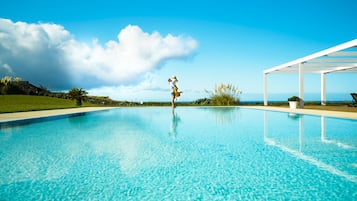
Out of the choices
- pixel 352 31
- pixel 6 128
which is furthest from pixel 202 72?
pixel 6 128

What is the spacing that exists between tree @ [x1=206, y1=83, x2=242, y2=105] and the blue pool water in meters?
11.9

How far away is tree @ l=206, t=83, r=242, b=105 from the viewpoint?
17.2 m

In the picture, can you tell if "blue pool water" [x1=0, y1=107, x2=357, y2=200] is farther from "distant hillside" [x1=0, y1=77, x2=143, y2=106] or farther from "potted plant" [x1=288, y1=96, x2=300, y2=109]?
"distant hillside" [x1=0, y1=77, x2=143, y2=106]

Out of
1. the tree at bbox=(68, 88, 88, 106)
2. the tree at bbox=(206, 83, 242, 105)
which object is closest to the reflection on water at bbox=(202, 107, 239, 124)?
the tree at bbox=(206, 83, 242, 105)

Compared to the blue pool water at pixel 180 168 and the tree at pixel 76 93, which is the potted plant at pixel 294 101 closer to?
the blue pool water at pixel 180 168

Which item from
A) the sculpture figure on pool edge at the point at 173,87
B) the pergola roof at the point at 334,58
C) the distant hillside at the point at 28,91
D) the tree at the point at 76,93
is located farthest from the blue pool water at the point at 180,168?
the distant hillside at the point at 28,91

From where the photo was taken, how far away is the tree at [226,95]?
1717 centimetres

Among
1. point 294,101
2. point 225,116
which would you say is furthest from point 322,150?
point 294,101

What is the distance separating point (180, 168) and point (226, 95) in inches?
576

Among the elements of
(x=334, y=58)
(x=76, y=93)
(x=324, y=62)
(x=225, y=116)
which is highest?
(x=334, y=58)

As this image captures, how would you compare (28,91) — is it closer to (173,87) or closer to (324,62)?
(173,87)

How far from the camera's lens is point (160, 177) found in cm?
280

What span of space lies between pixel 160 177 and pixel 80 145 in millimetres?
2449

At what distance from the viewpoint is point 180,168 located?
3137 mm
